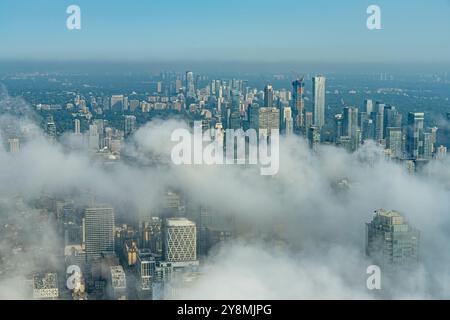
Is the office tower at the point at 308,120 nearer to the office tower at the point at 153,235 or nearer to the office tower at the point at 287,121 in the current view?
the office tower at the point at 287,121

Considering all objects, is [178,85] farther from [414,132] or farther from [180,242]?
[414,132]

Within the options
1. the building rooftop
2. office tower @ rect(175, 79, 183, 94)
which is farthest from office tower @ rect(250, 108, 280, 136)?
the building rooftop

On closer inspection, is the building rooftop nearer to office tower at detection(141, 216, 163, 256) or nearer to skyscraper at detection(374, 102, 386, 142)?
office tower at detection(141, 216, 163, 256)

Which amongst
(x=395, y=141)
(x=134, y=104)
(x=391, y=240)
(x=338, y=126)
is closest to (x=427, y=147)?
(x=395, y=141)

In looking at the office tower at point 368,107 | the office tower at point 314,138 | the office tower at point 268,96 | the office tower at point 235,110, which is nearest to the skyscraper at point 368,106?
the office tower at point 368,107
